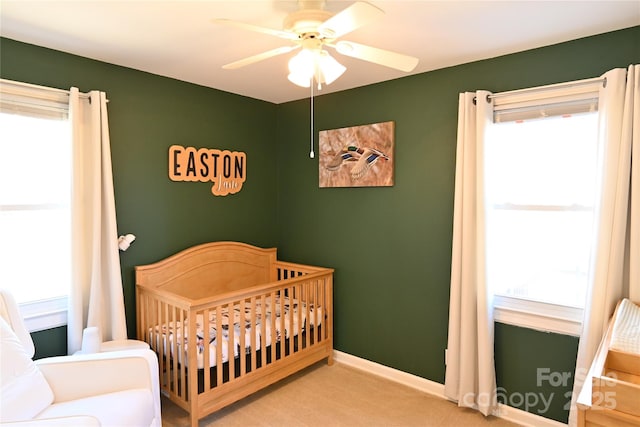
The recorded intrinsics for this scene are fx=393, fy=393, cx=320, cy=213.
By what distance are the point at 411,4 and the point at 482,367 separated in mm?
2144

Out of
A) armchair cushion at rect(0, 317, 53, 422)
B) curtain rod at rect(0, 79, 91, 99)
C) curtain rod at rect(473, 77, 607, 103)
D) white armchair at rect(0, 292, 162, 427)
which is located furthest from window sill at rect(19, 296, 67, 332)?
curtain rod at rect(473, 77, 607, 103)

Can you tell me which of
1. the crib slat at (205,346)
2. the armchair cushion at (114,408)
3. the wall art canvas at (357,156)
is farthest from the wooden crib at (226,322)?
the wall art canvas at (357,156)

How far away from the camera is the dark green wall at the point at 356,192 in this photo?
2.41 metres

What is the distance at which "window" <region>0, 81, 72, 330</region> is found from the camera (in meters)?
2.30

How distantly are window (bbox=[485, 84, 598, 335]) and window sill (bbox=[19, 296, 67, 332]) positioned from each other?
2.70 m

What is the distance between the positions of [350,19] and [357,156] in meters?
1.86

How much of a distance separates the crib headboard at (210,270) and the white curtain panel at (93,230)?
0.27 m

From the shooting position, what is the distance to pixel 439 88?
2791 mm

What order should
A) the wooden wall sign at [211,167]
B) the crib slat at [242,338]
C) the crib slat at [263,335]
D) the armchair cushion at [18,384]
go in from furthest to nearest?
the wooden wall sign at [211,167], the crib slat at [263,335], the crib slat at [242,338], the armchair cushion at [18,384]

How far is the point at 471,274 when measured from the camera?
2541 mm

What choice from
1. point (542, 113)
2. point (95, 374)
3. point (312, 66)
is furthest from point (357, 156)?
point (95, 374)

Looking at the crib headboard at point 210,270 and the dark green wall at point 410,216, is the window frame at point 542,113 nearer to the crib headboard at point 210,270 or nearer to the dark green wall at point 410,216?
the dark green wall at point 410,216

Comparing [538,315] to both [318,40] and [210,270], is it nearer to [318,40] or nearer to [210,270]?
[318,40]

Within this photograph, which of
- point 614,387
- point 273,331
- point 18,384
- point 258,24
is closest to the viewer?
point 614,387
